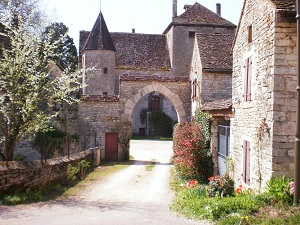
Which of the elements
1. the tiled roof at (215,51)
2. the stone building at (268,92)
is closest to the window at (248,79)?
the stone building at (268,92)

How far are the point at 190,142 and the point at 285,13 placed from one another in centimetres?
672

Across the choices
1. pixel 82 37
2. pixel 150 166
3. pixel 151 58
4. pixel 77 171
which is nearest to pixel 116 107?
pixel 150 166

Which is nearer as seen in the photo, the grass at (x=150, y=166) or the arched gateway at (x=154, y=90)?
the grass at (x=150, y=166)

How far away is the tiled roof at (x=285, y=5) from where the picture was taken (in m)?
6.86

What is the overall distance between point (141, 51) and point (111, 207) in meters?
25.7

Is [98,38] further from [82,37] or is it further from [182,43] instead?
[182,43]

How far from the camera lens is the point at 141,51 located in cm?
3262

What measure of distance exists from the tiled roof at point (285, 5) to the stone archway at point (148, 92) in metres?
11.2

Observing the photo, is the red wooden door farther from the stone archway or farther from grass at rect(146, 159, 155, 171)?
grass at rect(146, 159, 155, 171)

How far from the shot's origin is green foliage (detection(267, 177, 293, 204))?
254 inches

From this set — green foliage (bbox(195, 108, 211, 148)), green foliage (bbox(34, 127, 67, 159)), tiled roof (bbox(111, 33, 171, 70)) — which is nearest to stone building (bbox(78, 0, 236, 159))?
tiled roof (bbox(111, 33, 171, 70))

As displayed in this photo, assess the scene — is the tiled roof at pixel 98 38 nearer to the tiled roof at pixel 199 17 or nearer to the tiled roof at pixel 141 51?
the tiled roof at pixel 141 51

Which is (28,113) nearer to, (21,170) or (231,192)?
(21,170)

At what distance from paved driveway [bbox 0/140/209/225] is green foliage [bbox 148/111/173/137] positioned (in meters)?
20.8
